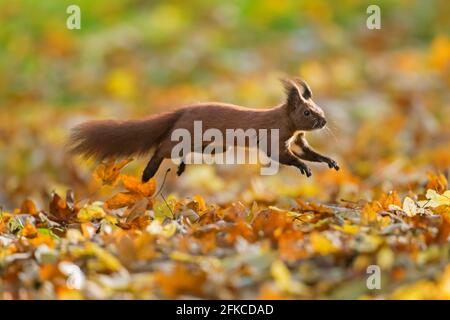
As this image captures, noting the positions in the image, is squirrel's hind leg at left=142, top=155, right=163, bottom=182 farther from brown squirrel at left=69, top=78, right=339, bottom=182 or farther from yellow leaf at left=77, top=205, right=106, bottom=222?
yellow leaf at left=77, top=205, right=106, bottom=222

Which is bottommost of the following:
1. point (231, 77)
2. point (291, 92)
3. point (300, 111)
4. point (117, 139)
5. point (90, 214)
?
point (90, 214)

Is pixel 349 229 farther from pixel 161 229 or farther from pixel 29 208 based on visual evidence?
pixel 29 208

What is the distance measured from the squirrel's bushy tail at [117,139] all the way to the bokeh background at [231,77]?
4.46 feet

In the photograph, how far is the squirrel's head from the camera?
20.1 feet

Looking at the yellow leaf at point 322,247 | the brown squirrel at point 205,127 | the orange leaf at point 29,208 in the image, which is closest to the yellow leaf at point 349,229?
the yellow leaf at point 322,247

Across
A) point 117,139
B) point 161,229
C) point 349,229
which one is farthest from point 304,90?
point 161,229

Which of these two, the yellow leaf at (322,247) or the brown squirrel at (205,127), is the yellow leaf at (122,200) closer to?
the brown squirrel at (205,127)

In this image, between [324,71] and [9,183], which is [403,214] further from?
[324,71]

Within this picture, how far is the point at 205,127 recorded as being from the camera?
5.96m

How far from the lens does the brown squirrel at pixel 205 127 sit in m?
6.03

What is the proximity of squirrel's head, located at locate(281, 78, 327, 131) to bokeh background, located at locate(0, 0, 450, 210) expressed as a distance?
1.34m

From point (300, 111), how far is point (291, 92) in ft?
0.40

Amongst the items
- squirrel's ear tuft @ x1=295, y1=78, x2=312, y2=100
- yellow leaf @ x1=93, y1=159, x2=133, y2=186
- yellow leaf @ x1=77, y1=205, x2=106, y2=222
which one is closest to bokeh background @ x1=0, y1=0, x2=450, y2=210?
squirrel's ear tuft @ x1=295, y1=78, x2=312, y2=100

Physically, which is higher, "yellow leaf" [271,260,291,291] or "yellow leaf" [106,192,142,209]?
"yellow leaf" [106,192,142,209]
